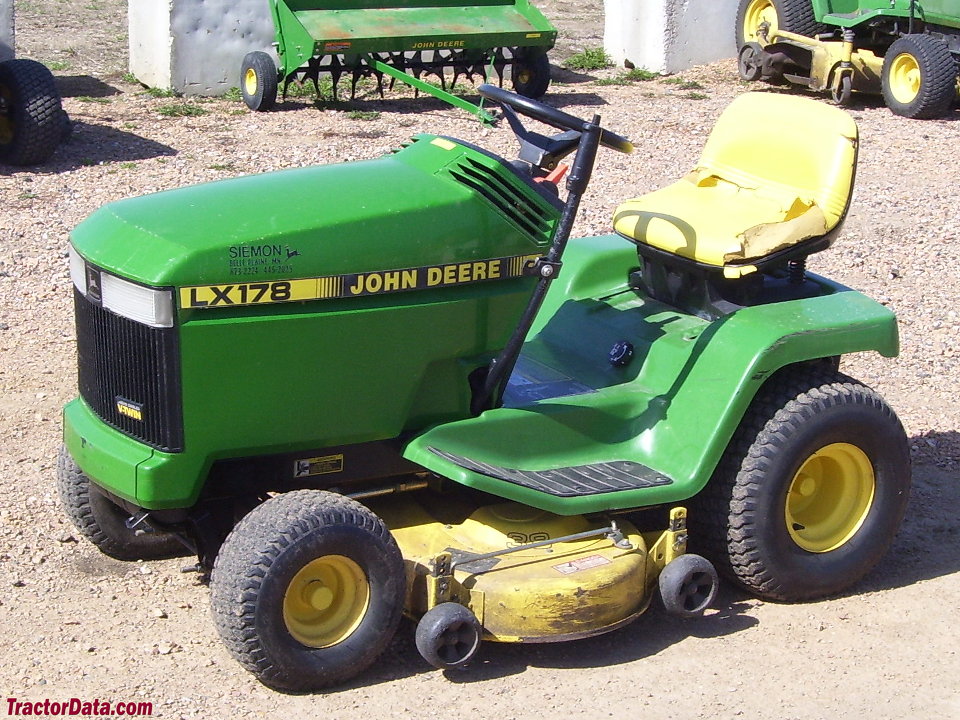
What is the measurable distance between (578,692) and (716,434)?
0.91m

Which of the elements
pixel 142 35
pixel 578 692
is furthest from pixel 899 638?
pixel 142 35

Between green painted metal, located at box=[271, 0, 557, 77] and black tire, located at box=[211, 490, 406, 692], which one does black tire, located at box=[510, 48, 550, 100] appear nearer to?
green painted metal, located at box=[271, 0, 557, 77]

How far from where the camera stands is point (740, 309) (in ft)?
15.5

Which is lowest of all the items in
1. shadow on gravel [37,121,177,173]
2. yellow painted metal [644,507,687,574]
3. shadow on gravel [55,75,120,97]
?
yellow painted metal [644,507,687,574]

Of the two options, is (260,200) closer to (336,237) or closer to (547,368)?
(336,237)

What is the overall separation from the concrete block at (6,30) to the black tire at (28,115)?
174cm

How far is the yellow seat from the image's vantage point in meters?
4.67

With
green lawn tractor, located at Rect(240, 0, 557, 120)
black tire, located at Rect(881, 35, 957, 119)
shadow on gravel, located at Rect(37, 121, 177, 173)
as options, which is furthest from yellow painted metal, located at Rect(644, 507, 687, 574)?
black tire, located at Rect(881, 35, 957, 119)

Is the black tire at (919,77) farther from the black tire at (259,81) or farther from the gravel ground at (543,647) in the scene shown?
the black tire at (259,81)

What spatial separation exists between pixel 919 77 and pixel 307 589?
9732 millimetres

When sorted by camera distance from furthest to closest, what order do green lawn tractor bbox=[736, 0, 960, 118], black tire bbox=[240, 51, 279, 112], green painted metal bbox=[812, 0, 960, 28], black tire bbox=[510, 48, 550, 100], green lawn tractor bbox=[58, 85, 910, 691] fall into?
black tire bbox=[510, 48, 550, 100]
green painted metal bbox=[812, 0, 960, 28]
green lawn tractor bbox=[736, 0, 960, 118]
black tire bbox=[240, 51, 279, 112]
green lawn tractor bbox=[58, 85, 910, 691]

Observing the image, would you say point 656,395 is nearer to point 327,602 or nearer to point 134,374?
point 327,602

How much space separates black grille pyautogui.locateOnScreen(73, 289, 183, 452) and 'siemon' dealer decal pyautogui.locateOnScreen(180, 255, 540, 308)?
0.49ft

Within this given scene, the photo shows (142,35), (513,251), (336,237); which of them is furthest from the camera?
(142,35)
